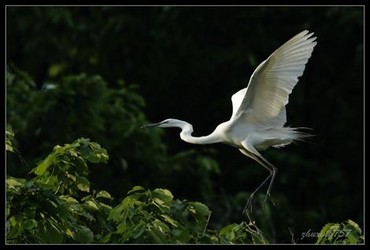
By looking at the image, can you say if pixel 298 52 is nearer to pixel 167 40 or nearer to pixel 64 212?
pixel 64 212

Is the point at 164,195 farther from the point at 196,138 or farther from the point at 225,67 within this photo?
the point at 225,67

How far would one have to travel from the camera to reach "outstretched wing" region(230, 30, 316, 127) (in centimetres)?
573

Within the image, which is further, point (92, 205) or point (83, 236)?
point (92, 205)

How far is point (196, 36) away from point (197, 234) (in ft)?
29.0

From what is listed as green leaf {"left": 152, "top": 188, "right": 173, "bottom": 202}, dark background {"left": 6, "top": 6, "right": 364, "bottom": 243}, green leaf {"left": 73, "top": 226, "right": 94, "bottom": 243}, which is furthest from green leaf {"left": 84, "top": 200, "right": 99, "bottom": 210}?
dark background {"left": 6, "top": 6, "right": 364, "bottom": 243}

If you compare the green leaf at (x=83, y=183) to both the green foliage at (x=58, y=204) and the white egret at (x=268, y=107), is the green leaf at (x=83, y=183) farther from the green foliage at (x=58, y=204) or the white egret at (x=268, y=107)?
the white egret at (x=268, y=107)

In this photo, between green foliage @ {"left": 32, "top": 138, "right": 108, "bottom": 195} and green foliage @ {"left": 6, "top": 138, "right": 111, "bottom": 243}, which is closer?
green foliage @ {"left": 6, "top": 138, "right": 111, "bottom": 243}

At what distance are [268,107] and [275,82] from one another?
25cm

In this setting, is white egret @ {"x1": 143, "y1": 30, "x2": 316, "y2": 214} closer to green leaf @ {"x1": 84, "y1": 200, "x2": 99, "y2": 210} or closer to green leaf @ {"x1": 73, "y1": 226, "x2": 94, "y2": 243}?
green leaf @ {"x1": 84, "y1": 200, "x2": 99, "y2": 210}

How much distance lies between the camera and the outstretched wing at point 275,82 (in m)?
5.73

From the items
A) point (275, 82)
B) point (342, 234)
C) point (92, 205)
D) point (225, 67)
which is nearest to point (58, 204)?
point (92, 205)

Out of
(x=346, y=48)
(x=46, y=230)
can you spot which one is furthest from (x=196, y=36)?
(x=46, y=230)

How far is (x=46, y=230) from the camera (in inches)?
198

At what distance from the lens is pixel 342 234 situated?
5070 mm
